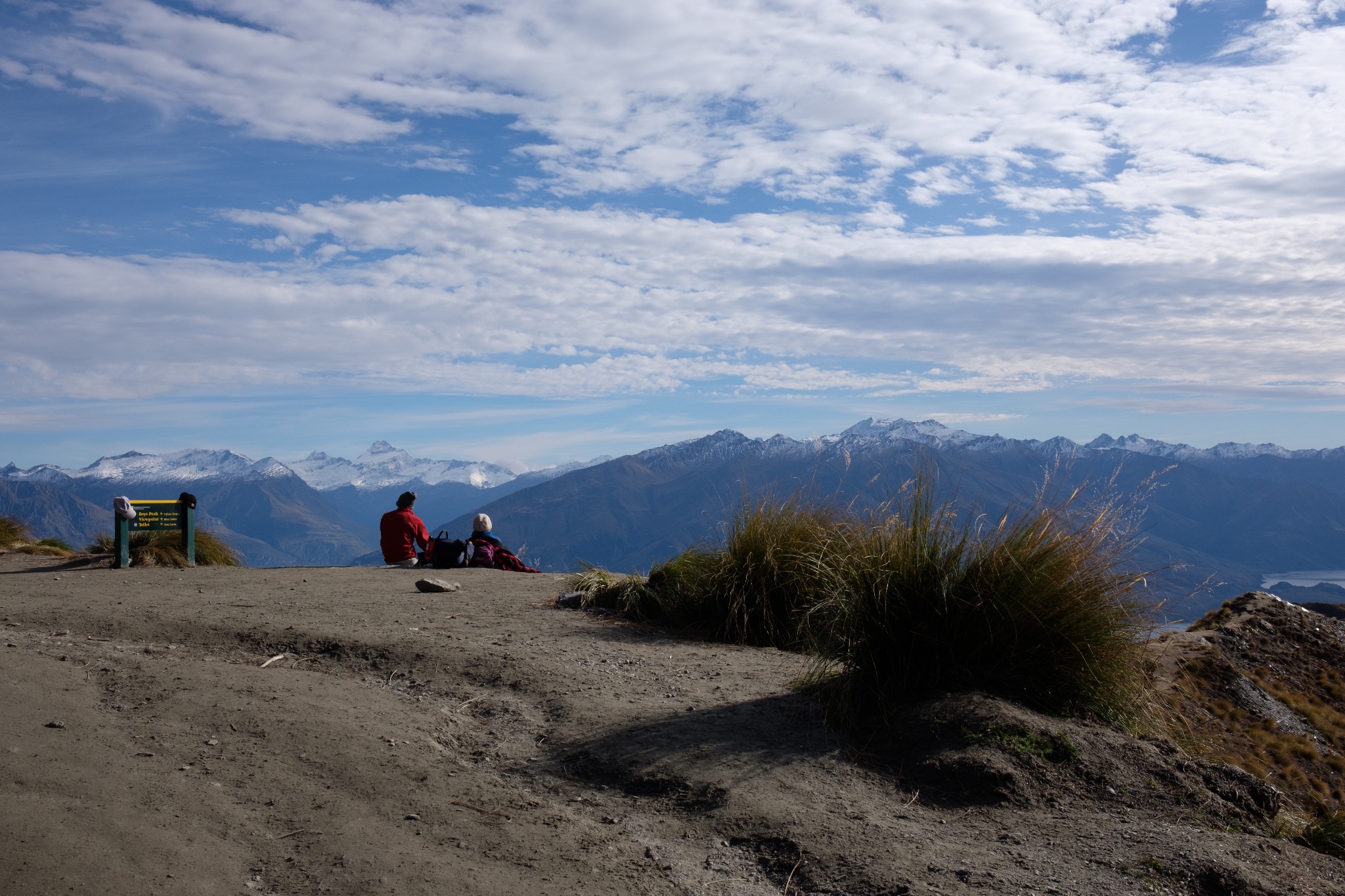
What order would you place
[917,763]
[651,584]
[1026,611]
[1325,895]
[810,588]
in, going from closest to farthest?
[1325,895] → [917,763] → [1026,611] → [810,588] → [651,584]

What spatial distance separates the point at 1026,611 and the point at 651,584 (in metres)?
4.36

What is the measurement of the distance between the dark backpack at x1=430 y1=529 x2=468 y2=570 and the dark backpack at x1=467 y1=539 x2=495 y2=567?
1.04ft

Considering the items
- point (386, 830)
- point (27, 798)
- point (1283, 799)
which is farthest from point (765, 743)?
point (27, 798)

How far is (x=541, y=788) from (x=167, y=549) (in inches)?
408

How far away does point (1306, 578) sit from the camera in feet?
513

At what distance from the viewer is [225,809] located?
384 centimetres

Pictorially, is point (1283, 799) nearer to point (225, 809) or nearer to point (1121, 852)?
point (1121, 852)

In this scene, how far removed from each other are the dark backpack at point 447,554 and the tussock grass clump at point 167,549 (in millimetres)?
3528

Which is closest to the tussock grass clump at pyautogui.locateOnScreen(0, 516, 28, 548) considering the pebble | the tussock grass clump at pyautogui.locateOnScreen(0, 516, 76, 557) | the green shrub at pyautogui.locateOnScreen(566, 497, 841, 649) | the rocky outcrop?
the tussock grass clump at pyautogui.locateOnScreen(0, 516, 76, 557)

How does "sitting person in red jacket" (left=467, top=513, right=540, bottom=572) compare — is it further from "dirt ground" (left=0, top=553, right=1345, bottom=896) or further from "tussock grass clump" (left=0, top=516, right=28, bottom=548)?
"tussock grass clump" (left=0, top=516, right=28, bottom=548)

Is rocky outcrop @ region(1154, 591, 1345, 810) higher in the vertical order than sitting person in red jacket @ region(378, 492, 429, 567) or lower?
lower

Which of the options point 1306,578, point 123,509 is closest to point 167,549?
point 123,509

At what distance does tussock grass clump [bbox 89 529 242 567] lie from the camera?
12.2 m

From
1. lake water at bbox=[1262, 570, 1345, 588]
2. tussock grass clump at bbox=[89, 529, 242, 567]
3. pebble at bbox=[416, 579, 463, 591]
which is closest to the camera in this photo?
pebble at bbox=[416, 579, 463, 591]
